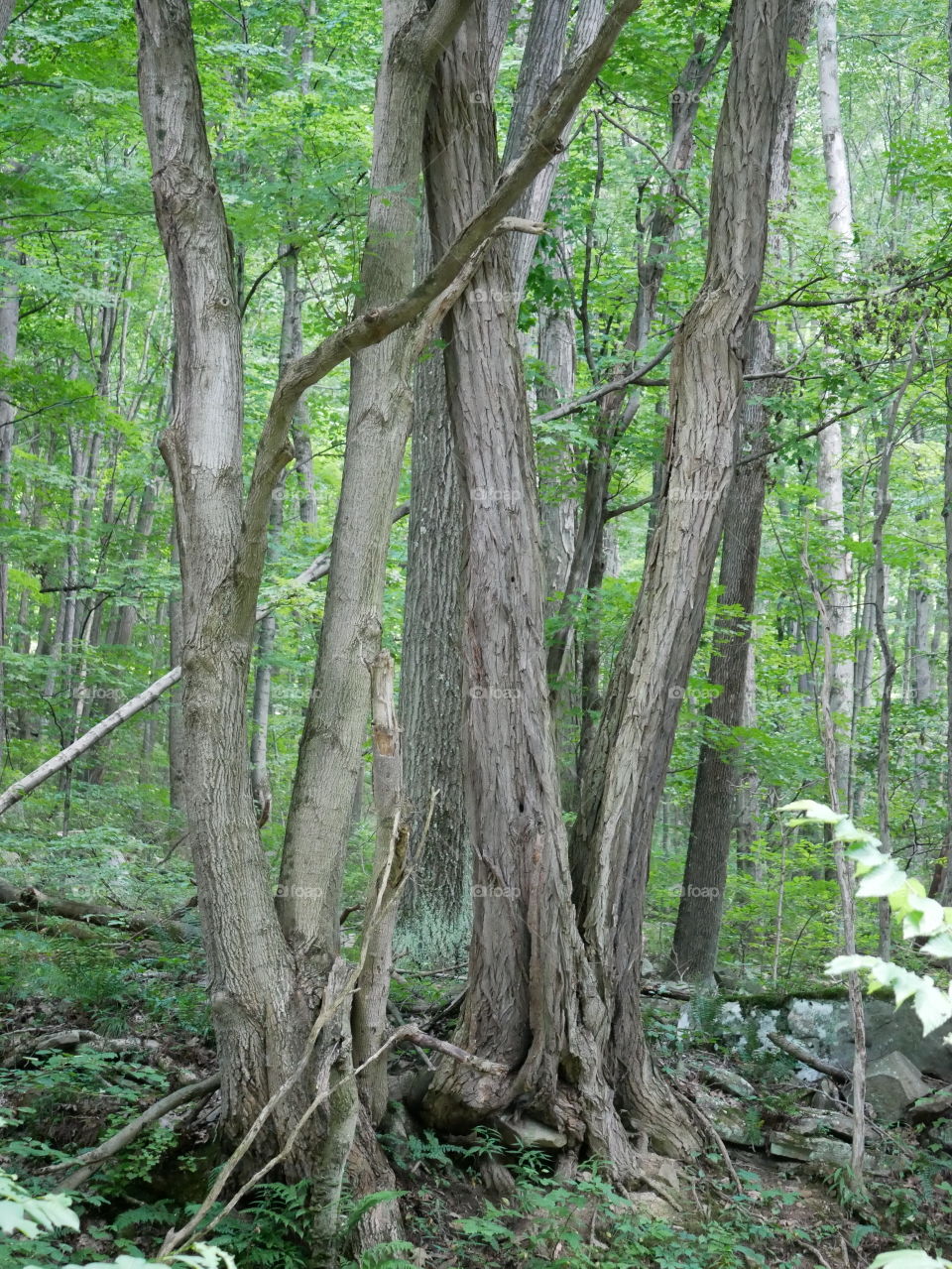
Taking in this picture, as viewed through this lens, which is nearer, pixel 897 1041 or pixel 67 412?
pixel 897 1041

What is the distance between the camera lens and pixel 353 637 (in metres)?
4.04

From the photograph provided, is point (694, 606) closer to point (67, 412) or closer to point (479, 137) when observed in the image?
point (479, 137)

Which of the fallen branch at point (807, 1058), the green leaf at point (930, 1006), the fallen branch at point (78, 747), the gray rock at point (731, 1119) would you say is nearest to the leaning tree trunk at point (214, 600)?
the fallen branch at point (78, 747)

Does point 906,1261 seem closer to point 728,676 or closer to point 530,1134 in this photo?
point 530,1134

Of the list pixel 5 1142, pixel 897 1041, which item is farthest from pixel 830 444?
pixel 5 1142

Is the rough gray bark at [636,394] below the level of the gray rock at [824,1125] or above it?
above

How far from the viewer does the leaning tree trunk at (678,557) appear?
4.70 metres

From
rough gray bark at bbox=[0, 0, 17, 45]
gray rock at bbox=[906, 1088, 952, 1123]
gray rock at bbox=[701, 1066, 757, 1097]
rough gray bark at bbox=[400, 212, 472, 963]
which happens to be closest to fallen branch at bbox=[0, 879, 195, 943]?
rough gray bark at bbox=[400, 212, 472, 963]

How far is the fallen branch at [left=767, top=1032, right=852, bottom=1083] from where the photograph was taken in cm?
541

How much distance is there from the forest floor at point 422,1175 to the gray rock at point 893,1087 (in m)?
0.19

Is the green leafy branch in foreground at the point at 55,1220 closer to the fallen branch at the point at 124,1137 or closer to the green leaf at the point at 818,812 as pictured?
the green leaf at the point at 818,812

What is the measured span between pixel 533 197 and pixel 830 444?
756 cm

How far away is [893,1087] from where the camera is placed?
524 centimetres

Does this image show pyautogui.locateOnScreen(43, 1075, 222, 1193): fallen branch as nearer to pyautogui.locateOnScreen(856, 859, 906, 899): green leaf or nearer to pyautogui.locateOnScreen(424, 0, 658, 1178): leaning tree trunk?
pyautogui.locateOnScreen(424, 0, 658, 1178): leaning tree trunk
